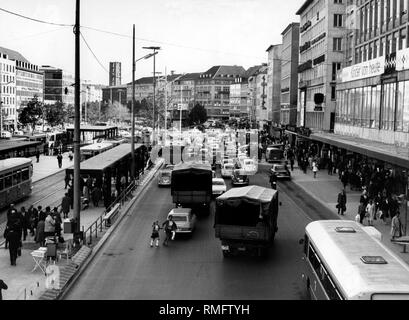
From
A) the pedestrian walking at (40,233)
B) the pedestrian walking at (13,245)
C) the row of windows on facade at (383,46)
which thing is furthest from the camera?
the row of windows on facade at (383,46)

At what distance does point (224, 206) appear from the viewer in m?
22.1

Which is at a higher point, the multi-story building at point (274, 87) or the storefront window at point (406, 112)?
the multi-story building at point (274, 87)

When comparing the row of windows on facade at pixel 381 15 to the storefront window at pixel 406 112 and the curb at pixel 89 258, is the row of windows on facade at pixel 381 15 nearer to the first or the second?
the storefront window at pixel 406 112

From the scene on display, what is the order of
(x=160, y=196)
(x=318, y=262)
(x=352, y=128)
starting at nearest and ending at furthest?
(x=318, y=262), (x=160, y=196), (x=352, y=128)

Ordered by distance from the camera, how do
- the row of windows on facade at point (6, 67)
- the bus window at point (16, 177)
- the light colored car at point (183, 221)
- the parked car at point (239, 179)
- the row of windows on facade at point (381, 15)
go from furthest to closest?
the row of windows on facade at point (6, 67) → the row of windows on facade at point (381, 15) → the parked car at point (239, 179) → the bus window at point (16, 177) → the light colored car at point (183, 221)

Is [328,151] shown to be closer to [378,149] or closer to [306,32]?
[378,149]

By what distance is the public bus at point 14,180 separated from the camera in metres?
33.0

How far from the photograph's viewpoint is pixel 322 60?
80750 mm

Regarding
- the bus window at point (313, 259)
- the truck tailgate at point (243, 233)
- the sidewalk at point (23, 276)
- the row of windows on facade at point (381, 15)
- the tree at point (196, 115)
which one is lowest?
the sidewalk at point (23, 276)

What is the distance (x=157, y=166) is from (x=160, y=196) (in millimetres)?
23565

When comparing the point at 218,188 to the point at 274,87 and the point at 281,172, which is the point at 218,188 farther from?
the point at 274,87

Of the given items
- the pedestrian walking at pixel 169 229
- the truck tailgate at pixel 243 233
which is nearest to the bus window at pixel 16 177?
the pedestrian walking at pixel 169 229

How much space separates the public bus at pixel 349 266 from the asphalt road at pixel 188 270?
1749 mm
